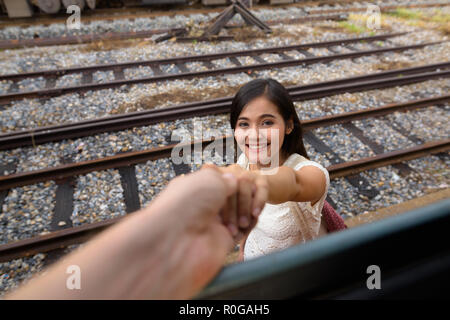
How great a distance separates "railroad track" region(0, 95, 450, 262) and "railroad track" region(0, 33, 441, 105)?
2.59 metres

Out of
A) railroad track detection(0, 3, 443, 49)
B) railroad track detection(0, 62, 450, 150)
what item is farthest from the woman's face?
railroad track detection(0, 3, 443, 49)

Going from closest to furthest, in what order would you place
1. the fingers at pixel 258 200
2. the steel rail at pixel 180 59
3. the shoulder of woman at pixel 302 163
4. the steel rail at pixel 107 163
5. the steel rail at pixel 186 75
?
the fingers at pixel 258 200
the shoulder of woman at pixel 302 163
the steel rail at pixel 107 163
the steel rail at pixel 186 75
the steel rail at pixel 180 59

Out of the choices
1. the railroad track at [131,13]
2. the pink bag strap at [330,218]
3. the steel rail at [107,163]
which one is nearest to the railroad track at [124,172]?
the steel rail at [107,163]

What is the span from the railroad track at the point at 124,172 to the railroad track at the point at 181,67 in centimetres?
259

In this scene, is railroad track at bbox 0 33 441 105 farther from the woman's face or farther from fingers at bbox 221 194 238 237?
fingers at bbox 221 194 238 237

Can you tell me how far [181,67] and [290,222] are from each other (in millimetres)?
6301

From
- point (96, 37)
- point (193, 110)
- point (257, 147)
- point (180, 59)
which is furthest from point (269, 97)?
point (96, 37)

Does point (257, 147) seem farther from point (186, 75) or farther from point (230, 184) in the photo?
point (186, 75)

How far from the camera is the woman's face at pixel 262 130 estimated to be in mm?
1776

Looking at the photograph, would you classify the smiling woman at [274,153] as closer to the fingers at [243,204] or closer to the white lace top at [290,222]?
the white lace top at [290,222]

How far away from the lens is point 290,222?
1775 mm

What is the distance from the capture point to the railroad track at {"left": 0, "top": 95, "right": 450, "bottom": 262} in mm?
3346
